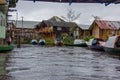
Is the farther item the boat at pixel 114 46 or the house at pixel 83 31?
the house at pixel 83 31

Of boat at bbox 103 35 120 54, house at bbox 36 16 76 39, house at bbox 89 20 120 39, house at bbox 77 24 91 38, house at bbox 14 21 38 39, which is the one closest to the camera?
boat at bbox 103 35 120 54

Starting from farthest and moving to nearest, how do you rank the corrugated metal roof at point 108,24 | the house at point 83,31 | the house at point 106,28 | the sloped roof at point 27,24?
1. the sloped roof at point 27,24
2. the house at point 83,31
3. the corrugated metal roof at point 108,24
4. the house at point 106,28

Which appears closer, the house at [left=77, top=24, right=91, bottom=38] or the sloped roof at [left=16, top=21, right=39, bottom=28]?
the house at [left=77, top=24, right=91, bottom=38]

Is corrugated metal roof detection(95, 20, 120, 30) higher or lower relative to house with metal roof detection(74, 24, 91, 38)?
higher

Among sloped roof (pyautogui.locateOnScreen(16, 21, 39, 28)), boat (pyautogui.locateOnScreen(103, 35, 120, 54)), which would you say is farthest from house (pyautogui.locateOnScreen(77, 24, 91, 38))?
boat (pyautogui.locateOnScreen(103, 35, 120, 54))

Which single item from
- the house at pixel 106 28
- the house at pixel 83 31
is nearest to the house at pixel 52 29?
the house at pixel 83 31

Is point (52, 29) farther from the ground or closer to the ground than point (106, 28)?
closer to the ground

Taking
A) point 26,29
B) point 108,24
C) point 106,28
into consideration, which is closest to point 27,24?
point 26,29

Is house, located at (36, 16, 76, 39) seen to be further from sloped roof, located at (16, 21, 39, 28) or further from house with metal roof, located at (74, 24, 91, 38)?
sloped roof, located at (16, 21, 39, 28)

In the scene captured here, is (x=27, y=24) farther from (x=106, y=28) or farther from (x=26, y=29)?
(x=106, y=28)

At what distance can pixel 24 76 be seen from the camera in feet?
60.4

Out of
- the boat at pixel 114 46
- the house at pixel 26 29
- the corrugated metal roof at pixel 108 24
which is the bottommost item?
the house at pixel 26 29

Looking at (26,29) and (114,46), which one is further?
(26,29)

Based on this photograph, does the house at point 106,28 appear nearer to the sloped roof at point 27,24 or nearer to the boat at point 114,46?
the boat at point 114,46
